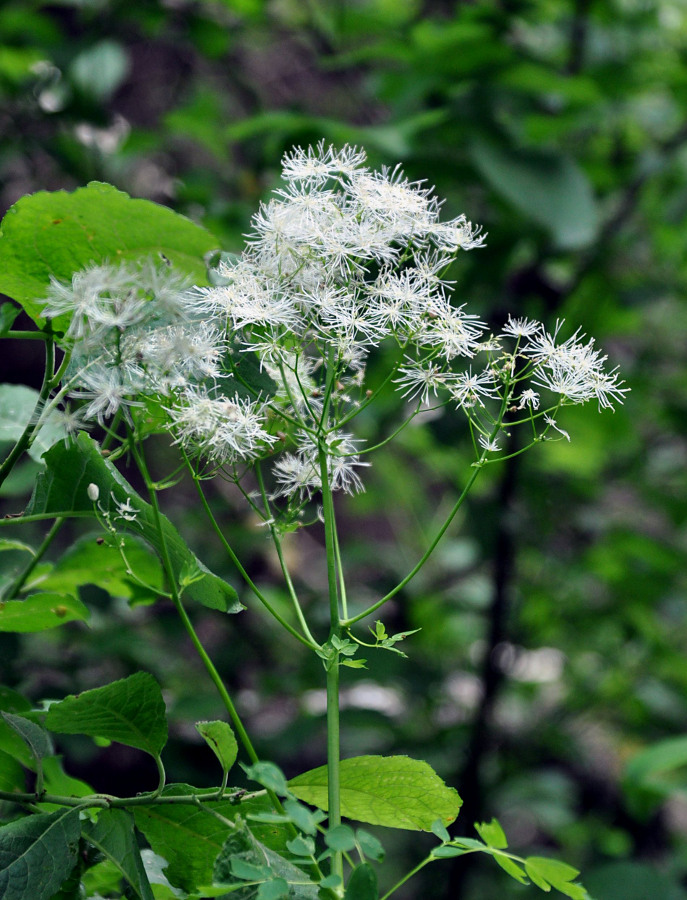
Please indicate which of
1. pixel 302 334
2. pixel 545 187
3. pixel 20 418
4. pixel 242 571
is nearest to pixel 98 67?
pixel 545 187

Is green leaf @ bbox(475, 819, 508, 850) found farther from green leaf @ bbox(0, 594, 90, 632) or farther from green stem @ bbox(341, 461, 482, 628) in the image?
green leaf @ bbox(0, 594, 90, 632)

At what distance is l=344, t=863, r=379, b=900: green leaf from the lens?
1.05ft

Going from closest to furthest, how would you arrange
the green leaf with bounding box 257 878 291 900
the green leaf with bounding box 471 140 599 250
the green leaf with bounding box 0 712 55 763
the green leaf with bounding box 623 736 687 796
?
the green leaf with bounding box 257 878 291 900
the green leaf with bounding box 0 712 55 763
the green leaf with bounding box 623 736 687 796
the green leaf with bounding box 471 140 599 250

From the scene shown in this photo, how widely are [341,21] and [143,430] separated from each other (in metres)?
1.25

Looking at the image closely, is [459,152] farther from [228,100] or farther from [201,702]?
[228,100]

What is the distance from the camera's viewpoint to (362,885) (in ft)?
1.06

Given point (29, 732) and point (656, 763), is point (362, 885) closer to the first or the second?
point (29, 732)

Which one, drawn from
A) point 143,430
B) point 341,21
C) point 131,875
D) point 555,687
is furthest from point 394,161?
point 555,687

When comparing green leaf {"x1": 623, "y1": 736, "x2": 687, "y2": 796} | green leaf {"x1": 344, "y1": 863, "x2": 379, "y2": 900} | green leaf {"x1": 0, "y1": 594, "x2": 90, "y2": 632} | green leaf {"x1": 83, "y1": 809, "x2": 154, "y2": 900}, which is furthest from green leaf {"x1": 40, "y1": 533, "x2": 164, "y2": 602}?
green leaf {"x1": 623, "y1": 736, "x2": 687, "y2": 796}

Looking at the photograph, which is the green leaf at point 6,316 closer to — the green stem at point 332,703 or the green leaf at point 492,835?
the green stem at point 332,703

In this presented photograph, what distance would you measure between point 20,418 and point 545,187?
91cm

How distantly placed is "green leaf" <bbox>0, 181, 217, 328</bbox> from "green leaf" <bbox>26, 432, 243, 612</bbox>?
0.08 metres

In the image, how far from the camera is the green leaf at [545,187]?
1132 mm

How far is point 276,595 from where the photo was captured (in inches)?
63.0
